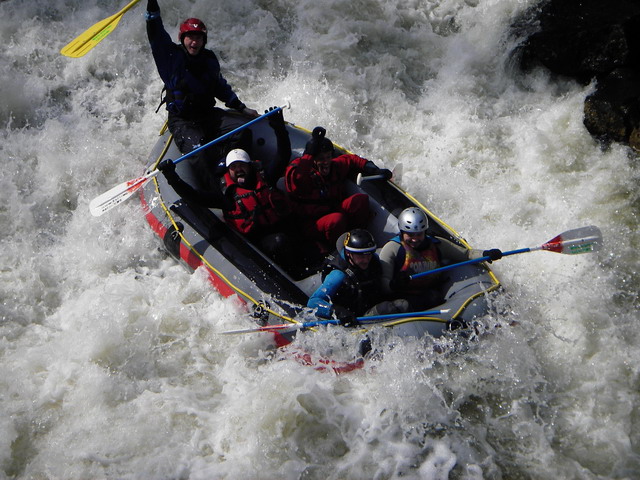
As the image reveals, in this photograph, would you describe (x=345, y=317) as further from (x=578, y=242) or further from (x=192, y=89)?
(x=192, y=89)

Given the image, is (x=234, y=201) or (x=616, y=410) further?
(x=234, y=201)

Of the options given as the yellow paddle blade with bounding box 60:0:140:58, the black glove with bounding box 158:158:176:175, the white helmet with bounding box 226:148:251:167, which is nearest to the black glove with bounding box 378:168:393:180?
the white helmet with bounding box 226:148:251:167

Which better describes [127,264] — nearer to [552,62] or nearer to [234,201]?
[234,201]

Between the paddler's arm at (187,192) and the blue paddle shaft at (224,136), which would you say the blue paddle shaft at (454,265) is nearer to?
the paddler's arm at (187,192)

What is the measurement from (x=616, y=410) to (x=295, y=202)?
9.33 feet

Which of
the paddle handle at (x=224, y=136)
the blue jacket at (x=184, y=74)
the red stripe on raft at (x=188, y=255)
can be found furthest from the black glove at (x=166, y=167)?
the blue jacket at (x=184, y=74)

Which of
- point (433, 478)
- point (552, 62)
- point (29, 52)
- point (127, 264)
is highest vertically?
point (29, 52)

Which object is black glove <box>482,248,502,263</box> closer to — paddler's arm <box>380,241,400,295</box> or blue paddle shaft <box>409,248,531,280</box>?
blue paddle shaft <box>409,248,531,280</box>

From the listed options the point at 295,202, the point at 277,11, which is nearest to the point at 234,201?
the point at 295,202

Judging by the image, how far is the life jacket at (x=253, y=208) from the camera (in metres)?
5.52

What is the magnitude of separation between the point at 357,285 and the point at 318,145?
51.2 inches

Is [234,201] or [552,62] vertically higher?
[234,201]

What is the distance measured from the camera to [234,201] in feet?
18.3

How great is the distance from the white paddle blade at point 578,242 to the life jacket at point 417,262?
85 cm
